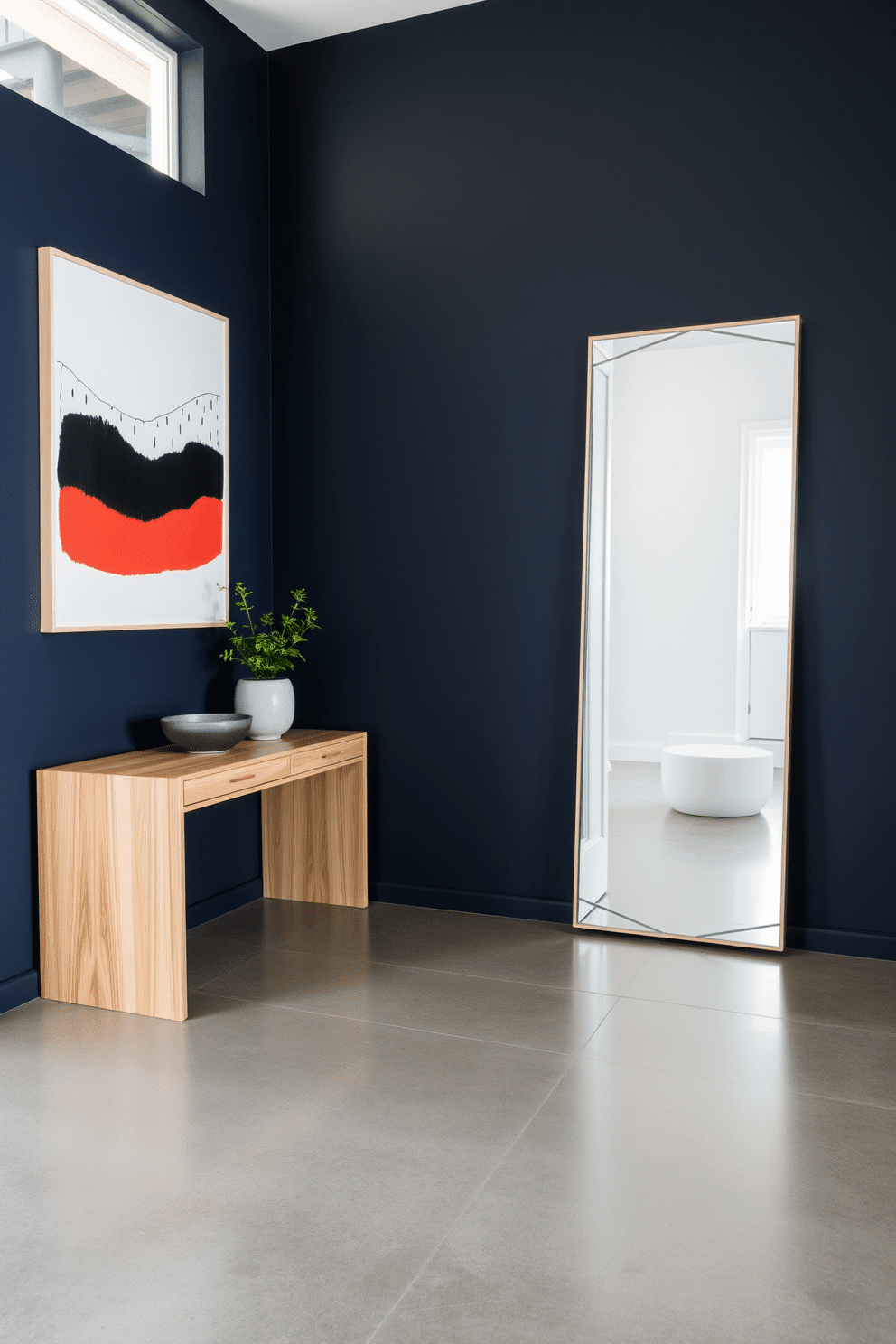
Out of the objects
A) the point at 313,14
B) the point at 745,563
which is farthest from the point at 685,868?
the point at 313,14

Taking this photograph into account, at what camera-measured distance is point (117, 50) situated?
3510mm

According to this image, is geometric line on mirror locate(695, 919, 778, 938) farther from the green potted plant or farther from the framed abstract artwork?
the framed abstract artwork

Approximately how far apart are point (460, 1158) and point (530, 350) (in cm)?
273

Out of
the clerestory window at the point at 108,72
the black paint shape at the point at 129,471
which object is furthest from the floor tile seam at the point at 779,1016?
the clerestory window at the point at 108,72

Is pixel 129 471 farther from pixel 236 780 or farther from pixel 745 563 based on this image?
pixel 745 563

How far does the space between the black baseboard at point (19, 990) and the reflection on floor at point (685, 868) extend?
5.89ft

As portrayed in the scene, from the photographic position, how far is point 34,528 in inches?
121

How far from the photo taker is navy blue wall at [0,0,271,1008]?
9.78 ft

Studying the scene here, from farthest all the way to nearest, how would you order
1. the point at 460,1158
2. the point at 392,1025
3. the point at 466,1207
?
the point at 392,1025
the point at 460,1158
the point at 466,1207

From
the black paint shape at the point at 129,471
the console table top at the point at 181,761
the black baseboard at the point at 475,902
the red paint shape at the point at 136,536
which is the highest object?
the black paint shape at the point at 129,471

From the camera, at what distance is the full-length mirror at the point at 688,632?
3494 mm

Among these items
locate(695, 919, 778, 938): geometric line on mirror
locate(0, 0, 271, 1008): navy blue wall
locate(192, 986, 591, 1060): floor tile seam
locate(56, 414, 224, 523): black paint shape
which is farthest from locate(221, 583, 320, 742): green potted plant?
locate(695, 919, 778, 938): geometric line on mirror

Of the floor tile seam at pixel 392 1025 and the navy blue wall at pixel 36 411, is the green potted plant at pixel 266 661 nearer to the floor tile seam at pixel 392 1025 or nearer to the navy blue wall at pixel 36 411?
the navy blue wall at pixel 36 411

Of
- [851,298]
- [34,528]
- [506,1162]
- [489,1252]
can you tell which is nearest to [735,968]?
[506,1162]
